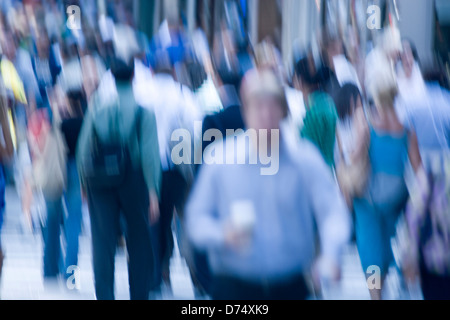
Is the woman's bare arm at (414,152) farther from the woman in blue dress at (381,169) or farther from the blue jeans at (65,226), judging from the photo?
the blue jeans at (65,226)

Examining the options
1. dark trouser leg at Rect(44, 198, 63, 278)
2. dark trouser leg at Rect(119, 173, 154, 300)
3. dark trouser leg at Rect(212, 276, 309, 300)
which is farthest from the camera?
dark trouser leg at Rect(119, 173, 154, 300)

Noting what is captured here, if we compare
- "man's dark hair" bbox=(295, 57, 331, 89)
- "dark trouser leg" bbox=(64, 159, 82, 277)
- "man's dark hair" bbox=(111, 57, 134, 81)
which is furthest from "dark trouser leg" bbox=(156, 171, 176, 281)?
"man's dark hair" bbox=(295, 57, 331, 89)

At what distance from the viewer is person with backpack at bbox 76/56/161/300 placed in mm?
3936

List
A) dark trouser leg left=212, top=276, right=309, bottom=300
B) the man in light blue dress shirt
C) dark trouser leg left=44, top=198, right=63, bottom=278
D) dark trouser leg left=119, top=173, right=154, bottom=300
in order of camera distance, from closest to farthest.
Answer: the man in light blue dress shirt
dark trouser leg left=212, top=276, right=309, bottom=300
dark trouser leg left=44, top=198, right=63, bottom=278
dark trouser leg left=119, top=173, right=154, bottom=300

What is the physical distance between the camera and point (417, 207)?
3.95 metres

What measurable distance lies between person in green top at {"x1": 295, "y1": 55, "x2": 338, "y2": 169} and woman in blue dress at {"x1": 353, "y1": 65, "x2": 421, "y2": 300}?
15cm

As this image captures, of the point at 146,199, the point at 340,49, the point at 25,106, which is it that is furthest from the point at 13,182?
the point at 340,49

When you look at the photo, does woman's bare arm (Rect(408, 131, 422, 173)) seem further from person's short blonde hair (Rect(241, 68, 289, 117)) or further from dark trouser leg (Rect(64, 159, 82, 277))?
dark trouser leg (Rect(64, 159, 82, 277))

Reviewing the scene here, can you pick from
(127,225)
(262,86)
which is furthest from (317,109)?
(127,225)

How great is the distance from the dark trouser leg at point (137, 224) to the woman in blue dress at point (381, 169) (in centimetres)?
88

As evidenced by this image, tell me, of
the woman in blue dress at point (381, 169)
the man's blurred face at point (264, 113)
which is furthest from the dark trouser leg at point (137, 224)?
the woman in blue dress at point (381, 169)

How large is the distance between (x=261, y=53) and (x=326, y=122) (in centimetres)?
35

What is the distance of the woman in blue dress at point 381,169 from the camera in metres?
3.81

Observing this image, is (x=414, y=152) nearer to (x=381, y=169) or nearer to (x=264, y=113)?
(x=381, y=169)
